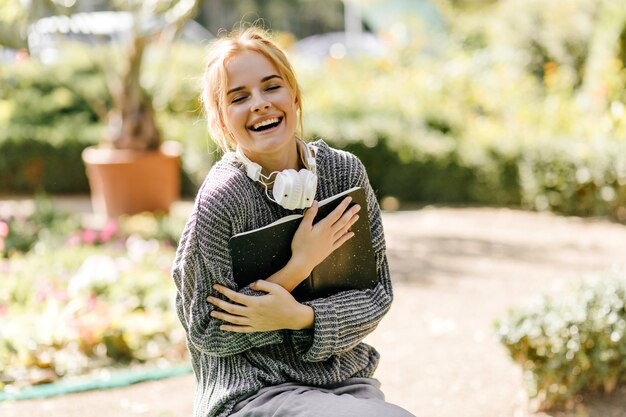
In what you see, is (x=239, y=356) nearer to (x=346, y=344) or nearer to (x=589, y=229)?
(x=346, y=344)

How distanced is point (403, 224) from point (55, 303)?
4.98m

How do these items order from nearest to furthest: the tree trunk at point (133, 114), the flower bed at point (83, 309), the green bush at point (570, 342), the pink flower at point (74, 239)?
the green bush at point (570, 342), the flower bed at point (83, 309), the pink flower at point (74, 239), the tree trunk at point (133, 114)

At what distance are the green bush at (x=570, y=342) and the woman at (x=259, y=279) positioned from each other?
1.79m

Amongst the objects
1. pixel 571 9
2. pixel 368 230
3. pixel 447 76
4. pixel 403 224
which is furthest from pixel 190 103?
pixel 368 230

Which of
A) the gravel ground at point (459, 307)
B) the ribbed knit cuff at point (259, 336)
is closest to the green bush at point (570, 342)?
the gravel ground at point (459, 307)

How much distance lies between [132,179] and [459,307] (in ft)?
13.9

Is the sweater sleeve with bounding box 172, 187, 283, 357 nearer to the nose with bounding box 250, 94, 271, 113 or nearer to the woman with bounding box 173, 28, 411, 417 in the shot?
the woman with bounding box 173, 28, 411, 417

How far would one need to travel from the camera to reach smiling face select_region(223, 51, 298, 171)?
2.12 meters

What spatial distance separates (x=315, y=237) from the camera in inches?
82.7

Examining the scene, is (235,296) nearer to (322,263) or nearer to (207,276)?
(207,276)

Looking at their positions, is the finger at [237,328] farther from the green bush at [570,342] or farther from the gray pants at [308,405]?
the green bush at [570,342]


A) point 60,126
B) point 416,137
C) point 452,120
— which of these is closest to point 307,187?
point 416,137

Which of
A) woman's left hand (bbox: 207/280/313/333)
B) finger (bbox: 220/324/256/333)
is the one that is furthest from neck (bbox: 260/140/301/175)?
finger (bbox: 220/324/256/333)

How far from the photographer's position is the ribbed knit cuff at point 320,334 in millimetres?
2082
